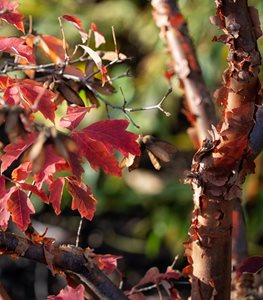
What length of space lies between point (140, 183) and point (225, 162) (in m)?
2.29

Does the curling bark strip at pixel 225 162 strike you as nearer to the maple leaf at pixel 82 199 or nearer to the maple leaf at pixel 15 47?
the maple leaf at pixel 82 199

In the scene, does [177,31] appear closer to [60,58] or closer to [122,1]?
[60,58]

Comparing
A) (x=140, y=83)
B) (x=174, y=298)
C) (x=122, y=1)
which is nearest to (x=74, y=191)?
(x=174, y=298)

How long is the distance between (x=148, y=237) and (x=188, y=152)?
415 millimetres

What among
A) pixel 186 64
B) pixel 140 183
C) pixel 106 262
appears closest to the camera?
pixel 106 262

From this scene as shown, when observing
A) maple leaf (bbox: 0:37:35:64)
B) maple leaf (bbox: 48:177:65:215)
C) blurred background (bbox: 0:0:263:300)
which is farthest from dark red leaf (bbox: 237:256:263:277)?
blurred background (bbox: 0:0:263:300)

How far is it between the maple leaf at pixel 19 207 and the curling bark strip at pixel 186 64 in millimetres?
546

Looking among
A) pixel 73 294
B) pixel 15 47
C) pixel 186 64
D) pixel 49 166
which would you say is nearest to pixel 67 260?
pixel 73 294

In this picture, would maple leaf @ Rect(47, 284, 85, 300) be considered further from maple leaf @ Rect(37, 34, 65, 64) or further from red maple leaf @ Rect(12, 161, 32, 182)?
maple leaf @ Rect(37, 34, 65, 64)

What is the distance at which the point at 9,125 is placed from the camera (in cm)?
62

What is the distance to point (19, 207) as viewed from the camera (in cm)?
94

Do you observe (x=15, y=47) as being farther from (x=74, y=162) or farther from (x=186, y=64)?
(x=186, y=64)

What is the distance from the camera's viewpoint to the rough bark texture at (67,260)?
971mm

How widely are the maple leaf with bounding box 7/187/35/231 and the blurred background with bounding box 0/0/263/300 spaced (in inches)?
76.4
